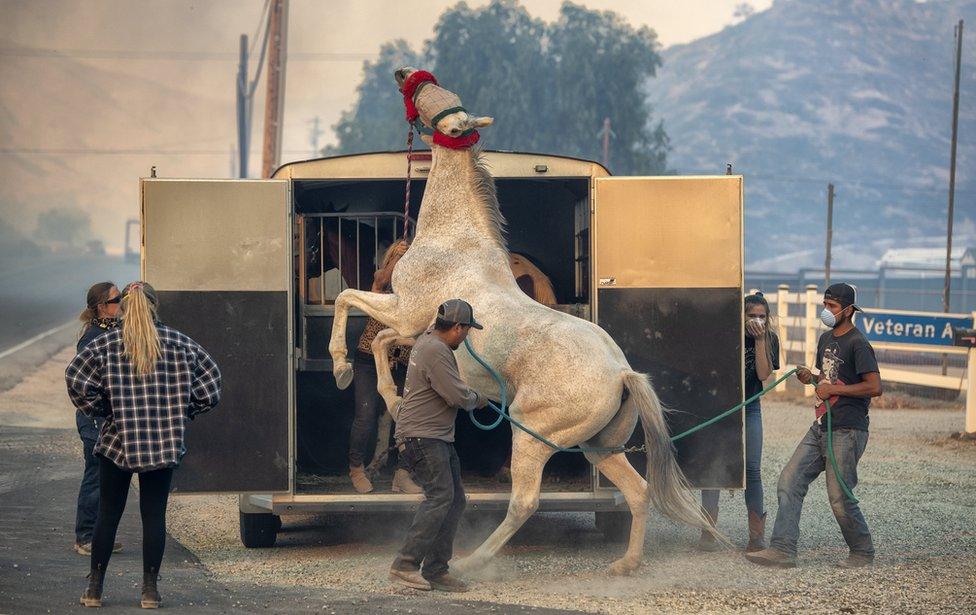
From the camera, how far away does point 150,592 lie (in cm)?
642

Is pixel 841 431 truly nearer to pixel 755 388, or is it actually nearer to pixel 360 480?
pixel 755 388

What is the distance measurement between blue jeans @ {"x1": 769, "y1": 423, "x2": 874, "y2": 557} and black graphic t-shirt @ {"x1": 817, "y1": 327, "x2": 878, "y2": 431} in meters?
0.08

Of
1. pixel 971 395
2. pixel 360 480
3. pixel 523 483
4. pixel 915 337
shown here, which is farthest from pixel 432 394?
pixel 915 337

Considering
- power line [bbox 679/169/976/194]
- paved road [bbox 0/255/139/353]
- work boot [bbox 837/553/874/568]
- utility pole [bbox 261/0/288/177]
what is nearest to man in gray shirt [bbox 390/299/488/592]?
work boot [bbox 837/553/874/568]

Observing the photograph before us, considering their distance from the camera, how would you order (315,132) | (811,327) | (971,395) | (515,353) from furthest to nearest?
(315,132) < (811,327) < (971,395) < (515,353)

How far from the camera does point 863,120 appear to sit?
163375 mm

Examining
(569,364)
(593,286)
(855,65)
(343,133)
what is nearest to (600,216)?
(593,286)

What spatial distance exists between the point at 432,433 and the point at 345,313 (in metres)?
1.40

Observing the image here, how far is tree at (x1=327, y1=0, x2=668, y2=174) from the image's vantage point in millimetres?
58375

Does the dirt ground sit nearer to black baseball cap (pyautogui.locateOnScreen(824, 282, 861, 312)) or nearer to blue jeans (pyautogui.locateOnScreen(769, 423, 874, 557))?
blue jeans (pyautogui.locateOnScreen(769, 423, 874, 557))

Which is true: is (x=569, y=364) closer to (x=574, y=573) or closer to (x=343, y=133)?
(x=574, y=573)

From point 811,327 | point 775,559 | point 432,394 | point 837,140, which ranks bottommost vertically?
point 775,559

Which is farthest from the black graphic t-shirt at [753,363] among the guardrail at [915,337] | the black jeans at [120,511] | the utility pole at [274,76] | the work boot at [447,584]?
the utility pole at [274,76]

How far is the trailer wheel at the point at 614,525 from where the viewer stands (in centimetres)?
884
